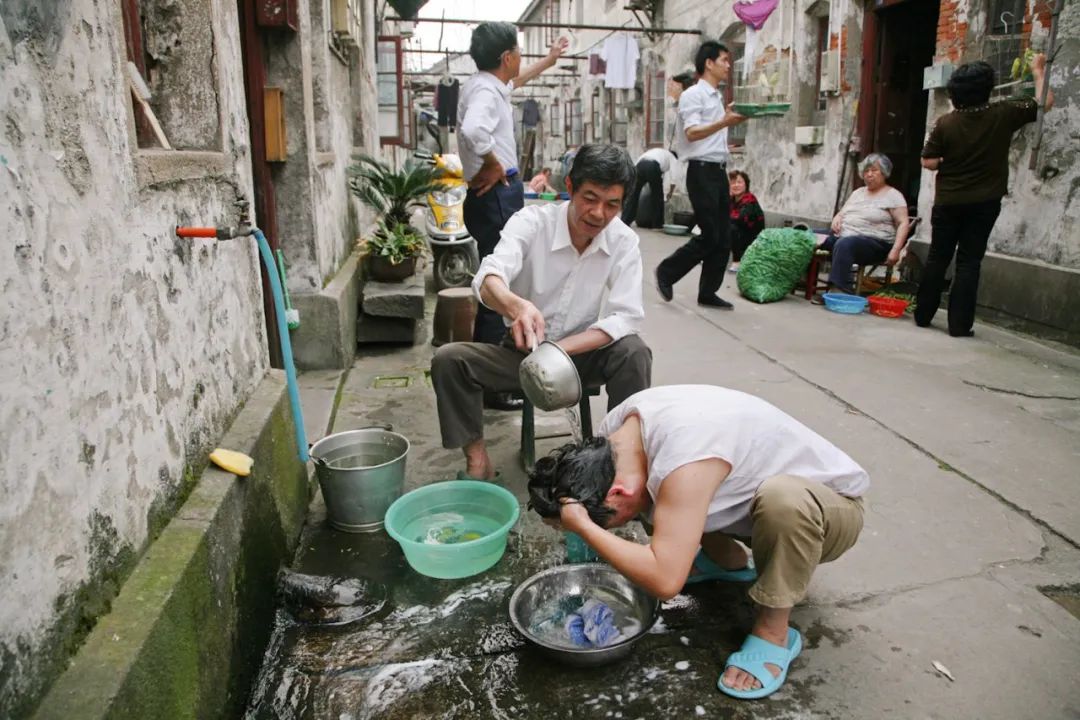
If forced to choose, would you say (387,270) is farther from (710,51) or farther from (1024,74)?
(1024,74)

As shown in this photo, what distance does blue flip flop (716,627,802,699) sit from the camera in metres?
2.01

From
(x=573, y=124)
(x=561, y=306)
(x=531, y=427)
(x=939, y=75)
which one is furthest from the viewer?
(x=573, y=124)

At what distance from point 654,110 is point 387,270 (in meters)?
11.8

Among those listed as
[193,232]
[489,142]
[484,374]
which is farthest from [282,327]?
[489,142]

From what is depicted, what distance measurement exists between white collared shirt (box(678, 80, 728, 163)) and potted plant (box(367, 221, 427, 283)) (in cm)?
236

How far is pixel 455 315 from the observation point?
205 inches

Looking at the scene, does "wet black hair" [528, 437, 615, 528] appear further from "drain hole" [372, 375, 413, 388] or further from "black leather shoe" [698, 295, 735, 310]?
"black leather shoe" [698, 295, 735, 310]

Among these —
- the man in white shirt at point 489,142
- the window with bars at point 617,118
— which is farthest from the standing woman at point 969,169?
the window with bars at point 617,118

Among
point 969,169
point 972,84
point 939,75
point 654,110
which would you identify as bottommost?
point 969,169

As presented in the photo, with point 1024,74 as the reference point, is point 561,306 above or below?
below

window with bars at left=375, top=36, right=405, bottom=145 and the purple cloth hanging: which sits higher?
the purple cloth hanging

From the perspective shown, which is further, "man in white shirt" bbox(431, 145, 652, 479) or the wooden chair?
the wooden chair

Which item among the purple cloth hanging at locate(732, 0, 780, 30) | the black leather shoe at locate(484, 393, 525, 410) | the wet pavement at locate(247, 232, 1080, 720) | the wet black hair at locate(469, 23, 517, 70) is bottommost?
the wet pavement at locate(247, 232, 1080, 720)

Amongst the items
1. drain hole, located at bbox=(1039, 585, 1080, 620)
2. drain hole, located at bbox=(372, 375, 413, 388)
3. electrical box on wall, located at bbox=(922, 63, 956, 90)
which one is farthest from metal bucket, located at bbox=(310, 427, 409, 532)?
electrical box on wall, located at bbox=(922, 63, 956, 90)
